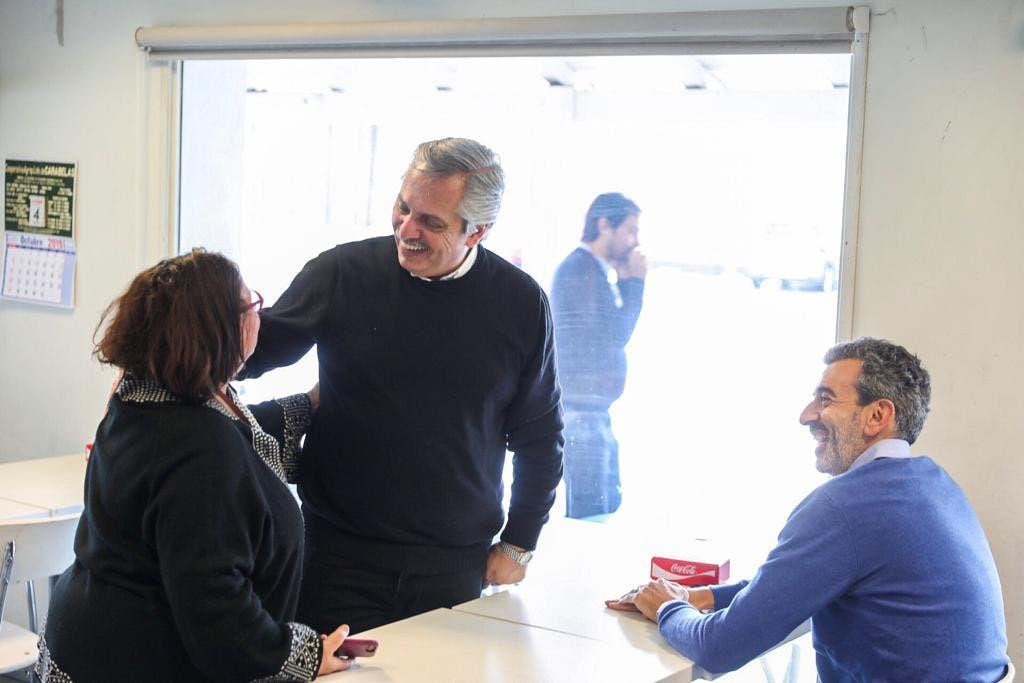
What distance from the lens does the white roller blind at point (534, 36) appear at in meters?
2.78

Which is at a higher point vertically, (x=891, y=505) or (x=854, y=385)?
(x=854, y=385)

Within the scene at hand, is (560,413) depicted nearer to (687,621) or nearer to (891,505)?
(687,621)

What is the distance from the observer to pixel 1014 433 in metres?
2.62

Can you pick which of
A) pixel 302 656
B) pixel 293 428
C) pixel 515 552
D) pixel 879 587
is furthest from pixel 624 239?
pixel 302 656

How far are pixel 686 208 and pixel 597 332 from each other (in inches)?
17.2

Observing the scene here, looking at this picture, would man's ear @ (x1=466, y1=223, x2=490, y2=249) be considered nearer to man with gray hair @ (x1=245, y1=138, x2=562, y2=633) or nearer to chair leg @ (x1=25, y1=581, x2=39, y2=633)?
man with gray hair @ (x1=245, y1=138, x2=562, y2=633)

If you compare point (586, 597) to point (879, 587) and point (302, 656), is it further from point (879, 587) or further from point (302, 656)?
point (302, 656)

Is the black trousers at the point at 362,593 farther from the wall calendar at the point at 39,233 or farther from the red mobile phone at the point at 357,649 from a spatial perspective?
the wall calendar at the point at 39,233

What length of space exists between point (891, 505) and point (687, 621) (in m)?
0.42

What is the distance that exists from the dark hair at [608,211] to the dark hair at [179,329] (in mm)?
1864

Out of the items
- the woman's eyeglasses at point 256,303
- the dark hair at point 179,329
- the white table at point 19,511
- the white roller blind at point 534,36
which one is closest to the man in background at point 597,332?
the white roller blind at point 534,36

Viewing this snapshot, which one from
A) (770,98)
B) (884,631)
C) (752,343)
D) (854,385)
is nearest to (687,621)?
(884,631)

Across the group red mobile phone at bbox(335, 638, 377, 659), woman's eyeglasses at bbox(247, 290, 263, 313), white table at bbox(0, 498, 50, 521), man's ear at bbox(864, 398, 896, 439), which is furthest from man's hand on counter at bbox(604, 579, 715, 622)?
white table at bbox(0, 498, 50, 521)

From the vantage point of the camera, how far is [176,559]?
5.21 ft
